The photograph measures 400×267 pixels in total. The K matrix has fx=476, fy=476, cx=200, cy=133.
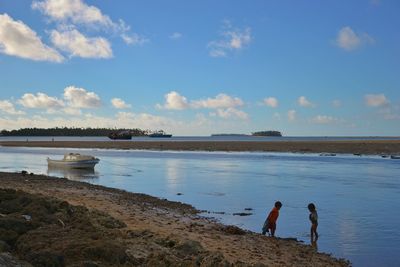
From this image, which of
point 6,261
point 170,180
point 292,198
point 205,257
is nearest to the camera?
point 6,261

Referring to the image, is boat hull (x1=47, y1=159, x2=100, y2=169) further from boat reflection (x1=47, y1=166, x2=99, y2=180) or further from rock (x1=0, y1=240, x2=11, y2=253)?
rock (x1=0, y1=240, x2=11, y2=253)

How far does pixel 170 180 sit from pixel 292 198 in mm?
10948

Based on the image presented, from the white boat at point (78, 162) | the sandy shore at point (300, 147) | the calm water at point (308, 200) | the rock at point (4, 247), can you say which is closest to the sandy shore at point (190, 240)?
the calm water at point (308, 200)

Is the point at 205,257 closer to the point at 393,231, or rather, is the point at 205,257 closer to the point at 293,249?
the point at 293,249

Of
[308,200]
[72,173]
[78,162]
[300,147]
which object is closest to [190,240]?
[308,200]

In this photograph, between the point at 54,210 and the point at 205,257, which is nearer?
the point at 205,257

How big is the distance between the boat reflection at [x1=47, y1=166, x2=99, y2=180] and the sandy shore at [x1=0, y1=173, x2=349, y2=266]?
15.8m

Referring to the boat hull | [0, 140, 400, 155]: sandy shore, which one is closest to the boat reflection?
the boat hull

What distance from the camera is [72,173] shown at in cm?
3938

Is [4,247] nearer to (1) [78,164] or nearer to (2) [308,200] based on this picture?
(2) [308,200]

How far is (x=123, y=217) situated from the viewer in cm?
1603

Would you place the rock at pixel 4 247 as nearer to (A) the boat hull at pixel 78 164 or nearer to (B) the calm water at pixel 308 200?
(B) the calm water at pixel 308 200

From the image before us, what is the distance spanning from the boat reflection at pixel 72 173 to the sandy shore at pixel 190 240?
15.8 metres

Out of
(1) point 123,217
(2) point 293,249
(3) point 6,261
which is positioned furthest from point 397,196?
(3) point 6,261
